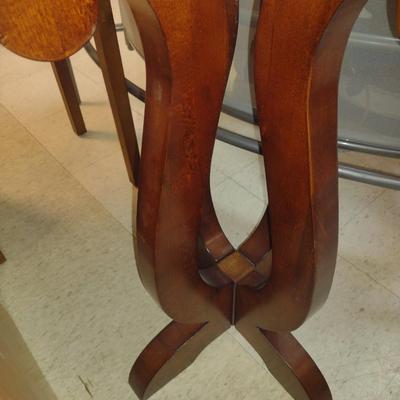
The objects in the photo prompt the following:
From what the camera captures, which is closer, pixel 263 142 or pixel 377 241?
pixel 263 142

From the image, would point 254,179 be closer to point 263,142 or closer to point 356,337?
point 356,337

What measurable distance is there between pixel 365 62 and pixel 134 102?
113 centimetres

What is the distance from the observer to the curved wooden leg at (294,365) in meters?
0.89

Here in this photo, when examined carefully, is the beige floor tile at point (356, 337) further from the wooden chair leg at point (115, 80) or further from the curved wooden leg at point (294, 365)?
the wooden chair leg at point (115, 80)

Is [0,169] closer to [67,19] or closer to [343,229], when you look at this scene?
[343,229]

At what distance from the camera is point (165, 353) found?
0.93 metres

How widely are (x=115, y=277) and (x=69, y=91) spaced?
0.68 meters

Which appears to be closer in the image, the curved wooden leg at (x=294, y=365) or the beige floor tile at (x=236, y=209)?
the curved wooden leg at (x=294, y=365)

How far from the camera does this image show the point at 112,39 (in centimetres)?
105

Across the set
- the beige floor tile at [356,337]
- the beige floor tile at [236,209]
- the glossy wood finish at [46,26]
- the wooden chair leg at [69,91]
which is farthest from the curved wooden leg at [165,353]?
the wooden chair leg at [69,91]

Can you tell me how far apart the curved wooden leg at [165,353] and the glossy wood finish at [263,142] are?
0.30 ft

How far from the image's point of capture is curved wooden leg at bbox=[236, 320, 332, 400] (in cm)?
89

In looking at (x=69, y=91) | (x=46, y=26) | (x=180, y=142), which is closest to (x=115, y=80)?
(x=69, y=91)

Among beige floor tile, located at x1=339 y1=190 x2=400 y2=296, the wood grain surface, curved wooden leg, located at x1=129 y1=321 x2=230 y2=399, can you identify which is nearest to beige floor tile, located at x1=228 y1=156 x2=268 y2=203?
beige floor tile, located at x1=339 y1=190 x2=400 y2=296
